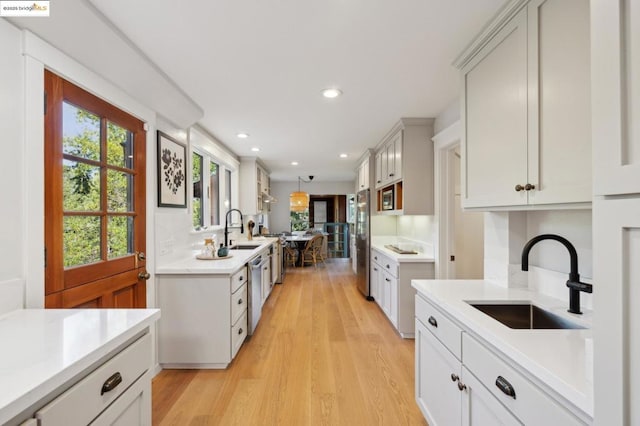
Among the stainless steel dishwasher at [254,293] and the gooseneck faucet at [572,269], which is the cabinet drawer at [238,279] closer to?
the stainless steel dishwasher at [254,293]

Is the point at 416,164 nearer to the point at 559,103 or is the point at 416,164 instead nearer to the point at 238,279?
the point at 559,103

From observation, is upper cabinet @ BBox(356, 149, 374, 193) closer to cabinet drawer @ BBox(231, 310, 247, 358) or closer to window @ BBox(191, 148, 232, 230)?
window @ BBox(191, 148, 232, 230)

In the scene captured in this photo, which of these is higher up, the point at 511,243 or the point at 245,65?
the point at 245,65

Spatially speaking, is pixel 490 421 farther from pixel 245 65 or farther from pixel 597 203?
pixel 245 65

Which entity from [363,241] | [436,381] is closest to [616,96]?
[436,381]

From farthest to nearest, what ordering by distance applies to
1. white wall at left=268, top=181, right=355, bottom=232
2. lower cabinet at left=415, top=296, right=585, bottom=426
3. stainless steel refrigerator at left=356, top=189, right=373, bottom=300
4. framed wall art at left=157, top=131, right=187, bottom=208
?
white wall at left=268, top=181, right=355, bottom=232 → stainless steel refrigerator at left=356, top=189, right=373, bottom=300 → framed wall art at left=157, top=131, right=187, bottom=208 → lower cabinet at left=415, top=296, right=585, bottom=426

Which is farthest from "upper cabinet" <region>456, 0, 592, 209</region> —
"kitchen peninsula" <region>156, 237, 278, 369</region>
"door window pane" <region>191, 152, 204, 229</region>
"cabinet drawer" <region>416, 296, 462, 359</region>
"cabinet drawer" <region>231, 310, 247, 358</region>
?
"door window pane" <region>191, 152, 204, 229</region>

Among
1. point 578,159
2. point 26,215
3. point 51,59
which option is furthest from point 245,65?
point 578,159

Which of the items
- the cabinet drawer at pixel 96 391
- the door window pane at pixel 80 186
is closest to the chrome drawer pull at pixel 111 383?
the cabinet drawer at pixel 96 391

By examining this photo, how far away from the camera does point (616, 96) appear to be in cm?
60

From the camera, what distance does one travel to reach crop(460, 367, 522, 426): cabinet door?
98 cm

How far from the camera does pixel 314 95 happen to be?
2457 mm

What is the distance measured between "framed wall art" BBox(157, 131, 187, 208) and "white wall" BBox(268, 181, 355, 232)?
556 centimetres

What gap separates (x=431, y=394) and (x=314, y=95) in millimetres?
2313
